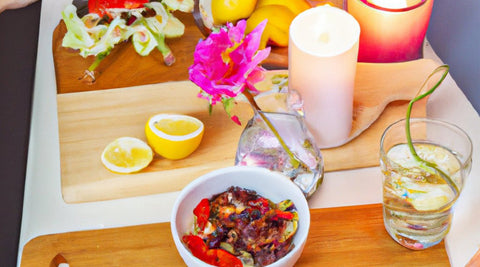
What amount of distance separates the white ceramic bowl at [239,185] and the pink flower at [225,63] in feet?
0.36

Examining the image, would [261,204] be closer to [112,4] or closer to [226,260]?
[226,260]

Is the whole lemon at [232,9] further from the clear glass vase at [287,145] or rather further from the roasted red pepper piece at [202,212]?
the roasted red pepper piece at [202,212]

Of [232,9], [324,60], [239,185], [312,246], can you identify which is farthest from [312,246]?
[232,9]

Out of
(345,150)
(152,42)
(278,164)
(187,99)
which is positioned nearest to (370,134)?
(345,150)

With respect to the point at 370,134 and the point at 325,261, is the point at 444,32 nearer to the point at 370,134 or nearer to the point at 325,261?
the point at 370,134

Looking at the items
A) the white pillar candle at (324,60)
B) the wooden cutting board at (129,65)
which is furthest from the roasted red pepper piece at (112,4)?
the white pillar candle at (324,60)

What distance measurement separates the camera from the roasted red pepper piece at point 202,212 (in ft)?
2.73

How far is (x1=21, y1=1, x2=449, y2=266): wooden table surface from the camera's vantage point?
856 millimetres

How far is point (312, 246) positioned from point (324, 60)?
26 centimetres

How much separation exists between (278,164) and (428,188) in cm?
21

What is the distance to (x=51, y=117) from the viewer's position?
43.3 inches

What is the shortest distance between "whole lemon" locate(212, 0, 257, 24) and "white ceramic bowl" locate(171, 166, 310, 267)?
1.26ft

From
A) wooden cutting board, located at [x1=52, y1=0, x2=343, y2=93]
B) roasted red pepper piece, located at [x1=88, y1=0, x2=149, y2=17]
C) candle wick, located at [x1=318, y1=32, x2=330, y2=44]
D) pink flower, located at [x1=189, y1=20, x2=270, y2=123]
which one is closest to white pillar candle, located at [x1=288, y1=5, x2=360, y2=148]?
candle wick, located at [x1=318, y1=32, x2=330, y2=44]

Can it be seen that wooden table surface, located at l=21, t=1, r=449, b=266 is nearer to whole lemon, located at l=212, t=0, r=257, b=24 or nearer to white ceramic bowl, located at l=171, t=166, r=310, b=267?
white ceramic bowl, located at l=171, t=166, r=310, b=267
